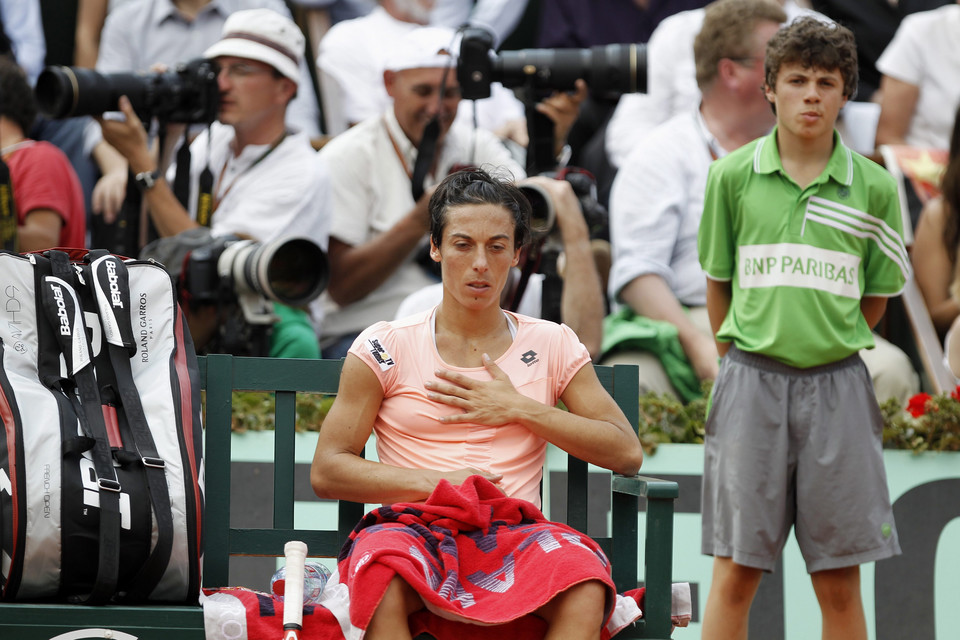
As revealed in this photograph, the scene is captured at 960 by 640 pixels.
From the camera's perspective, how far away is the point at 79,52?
6078mm

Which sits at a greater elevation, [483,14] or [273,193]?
[483,14]

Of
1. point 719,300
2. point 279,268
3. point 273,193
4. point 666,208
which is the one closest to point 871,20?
point 666,208

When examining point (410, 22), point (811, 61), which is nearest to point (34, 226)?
point (410, 22)

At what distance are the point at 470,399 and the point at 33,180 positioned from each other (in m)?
2.70

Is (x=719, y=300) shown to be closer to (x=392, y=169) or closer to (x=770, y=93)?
(x=770, y=93)

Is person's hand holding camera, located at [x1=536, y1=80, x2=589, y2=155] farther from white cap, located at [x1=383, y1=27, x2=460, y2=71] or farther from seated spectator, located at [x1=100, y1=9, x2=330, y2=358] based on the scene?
seated spectator, located at [x1=100, y1=9, x2=330, y2=358]

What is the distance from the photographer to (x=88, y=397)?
8.72ft

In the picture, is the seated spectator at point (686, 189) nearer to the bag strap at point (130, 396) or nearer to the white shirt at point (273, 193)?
the white shirt at point (273, 193)

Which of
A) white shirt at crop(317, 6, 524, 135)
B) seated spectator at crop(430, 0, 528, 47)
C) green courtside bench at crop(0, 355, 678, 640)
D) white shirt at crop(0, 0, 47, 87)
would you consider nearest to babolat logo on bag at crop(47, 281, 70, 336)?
green courtside bench at crop(0, 355, 678, 640)

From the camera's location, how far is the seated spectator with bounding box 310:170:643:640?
2.71m

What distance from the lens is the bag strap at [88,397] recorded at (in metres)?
2.48

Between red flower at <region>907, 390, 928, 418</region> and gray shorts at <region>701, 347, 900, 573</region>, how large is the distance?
0.81 metres

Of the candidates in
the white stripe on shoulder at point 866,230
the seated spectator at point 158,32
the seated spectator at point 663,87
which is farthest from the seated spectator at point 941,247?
the seated spectator at point 158,32

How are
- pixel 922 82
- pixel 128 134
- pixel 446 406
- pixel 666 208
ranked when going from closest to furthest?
pixel 446 406 < pixel 128 134 < pixel 666 208 < pixel 922 82
